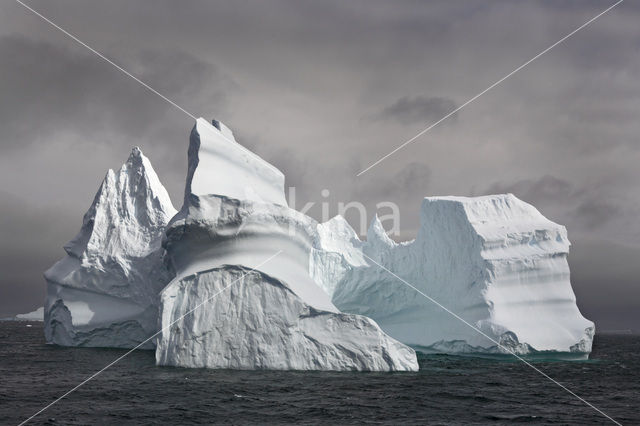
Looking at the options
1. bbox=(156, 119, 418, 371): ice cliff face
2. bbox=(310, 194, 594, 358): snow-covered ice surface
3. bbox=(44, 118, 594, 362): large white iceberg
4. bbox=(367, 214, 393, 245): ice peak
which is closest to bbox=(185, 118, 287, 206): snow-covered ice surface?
bbox=(44, 118, 594, 362): large white iceberg

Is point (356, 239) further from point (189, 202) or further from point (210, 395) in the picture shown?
point (210, 395)

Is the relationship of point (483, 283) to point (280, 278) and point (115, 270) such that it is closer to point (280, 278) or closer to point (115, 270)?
point (280, 278)

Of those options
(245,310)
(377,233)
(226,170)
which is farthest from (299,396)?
(377,233)

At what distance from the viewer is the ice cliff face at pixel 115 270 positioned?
2325 centimetres

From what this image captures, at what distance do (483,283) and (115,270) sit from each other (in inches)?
579

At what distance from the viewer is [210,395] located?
41.7ft

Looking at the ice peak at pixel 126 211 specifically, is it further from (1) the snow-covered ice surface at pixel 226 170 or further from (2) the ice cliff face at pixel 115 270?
(1) the snow-covered ice surface at pixel 226 170


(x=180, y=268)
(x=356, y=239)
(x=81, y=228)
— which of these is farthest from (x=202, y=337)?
(x=356, y=239)

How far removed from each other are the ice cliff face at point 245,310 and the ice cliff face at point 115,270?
206 inches

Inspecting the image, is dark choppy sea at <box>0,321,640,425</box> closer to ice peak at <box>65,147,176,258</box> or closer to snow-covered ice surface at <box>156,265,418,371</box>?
snow-covered ice surface at <box>156,265,418,371</box>

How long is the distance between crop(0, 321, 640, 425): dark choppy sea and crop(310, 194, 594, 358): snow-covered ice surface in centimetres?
435

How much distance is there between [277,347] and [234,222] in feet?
12.7

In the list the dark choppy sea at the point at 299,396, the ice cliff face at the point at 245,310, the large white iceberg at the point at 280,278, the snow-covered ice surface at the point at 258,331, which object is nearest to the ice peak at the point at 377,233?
the large white iceberg at the point at 280,278

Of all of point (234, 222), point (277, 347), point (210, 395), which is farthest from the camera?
point (234, 222)
